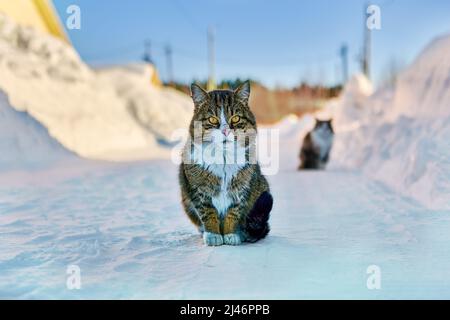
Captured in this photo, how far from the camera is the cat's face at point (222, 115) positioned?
3771mm

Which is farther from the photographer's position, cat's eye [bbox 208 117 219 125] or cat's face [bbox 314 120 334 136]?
cat's face [bbox 314 120 334 136]

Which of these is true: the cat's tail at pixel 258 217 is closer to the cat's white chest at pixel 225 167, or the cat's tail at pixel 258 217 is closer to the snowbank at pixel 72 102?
the cat's white chest at pixel 225 167

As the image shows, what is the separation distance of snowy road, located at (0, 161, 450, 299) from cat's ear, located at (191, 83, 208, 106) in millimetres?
1005

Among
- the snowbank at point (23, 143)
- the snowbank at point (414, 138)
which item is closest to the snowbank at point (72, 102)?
the snowbank at point (23, 143)

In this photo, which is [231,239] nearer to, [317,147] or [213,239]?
[213,239]

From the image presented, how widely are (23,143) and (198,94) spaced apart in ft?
24.0

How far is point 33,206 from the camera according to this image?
6.43 metres

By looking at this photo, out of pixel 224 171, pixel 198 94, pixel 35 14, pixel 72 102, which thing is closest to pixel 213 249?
pixel 224 171

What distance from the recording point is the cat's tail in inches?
157

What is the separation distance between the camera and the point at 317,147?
32.9 ft

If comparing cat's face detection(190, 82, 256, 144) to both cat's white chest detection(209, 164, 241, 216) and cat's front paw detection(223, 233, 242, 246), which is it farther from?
cat's front paw detection(223, 233, 242, 246)

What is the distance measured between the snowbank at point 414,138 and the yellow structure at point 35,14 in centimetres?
839

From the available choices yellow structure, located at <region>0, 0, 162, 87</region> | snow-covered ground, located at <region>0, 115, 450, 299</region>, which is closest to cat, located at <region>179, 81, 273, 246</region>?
snow-covered ground, located at <region>0, 115, 450, 299</region>
